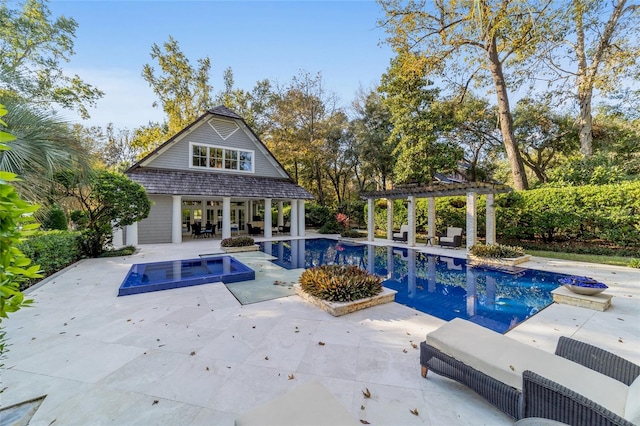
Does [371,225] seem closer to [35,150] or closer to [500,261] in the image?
[500,261]

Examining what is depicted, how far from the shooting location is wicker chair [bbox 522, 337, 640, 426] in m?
1.82

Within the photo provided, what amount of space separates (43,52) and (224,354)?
25238mm

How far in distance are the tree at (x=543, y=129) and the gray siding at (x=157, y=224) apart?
2414 centimetres

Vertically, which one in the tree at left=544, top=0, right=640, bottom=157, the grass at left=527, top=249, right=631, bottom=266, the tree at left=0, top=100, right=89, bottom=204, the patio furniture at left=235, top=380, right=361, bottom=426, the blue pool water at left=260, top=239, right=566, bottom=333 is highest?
the tree at left=544, top=0, right=640, bottom=157

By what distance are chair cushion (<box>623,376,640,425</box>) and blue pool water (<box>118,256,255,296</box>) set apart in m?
7.24

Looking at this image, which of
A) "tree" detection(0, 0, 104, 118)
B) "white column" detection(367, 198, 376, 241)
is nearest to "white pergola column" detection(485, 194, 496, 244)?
"white column" detection(367, 198, 376, 241)

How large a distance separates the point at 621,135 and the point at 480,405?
22762mm

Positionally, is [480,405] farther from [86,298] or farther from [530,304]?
[86,298]

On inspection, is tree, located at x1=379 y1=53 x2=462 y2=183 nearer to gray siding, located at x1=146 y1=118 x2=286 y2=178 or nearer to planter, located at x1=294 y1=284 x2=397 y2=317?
gray siding, located at x1=146 y1=118 x2=286 y2=178

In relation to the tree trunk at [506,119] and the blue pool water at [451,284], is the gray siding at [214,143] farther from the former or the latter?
the tree trunk at [506,119]

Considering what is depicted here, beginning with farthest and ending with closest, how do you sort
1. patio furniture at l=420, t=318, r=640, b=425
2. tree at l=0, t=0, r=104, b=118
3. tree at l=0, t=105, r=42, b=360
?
tree at l=0, t=0, r=104, b=118
patio furniture at l=420, t=318, r=640, b=425
tree at l=0, t=105, r=42, b=360

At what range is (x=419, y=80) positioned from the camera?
60.6 ft

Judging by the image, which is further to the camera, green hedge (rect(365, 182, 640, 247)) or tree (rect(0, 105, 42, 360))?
green hedge (rect(365, 182, 640, 247))

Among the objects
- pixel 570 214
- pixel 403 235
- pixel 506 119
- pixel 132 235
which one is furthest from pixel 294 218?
pixel 570 214
